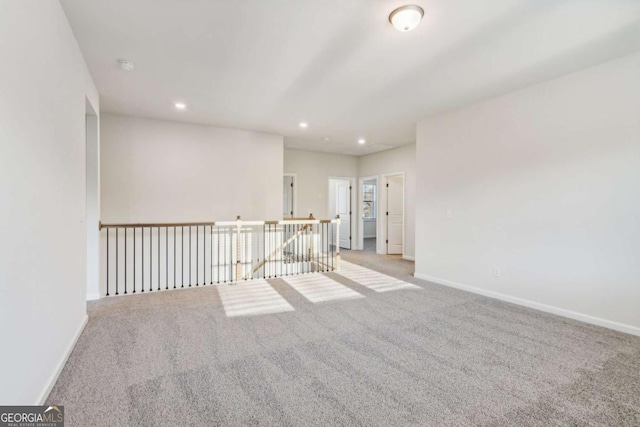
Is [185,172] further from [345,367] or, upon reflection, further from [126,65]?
[345,367]

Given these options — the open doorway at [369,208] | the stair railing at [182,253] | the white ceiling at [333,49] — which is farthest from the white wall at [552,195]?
the open doorway at [369,208]

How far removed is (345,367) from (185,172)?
14.5 ft

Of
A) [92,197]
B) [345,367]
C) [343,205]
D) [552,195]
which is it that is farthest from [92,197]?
[343,205]

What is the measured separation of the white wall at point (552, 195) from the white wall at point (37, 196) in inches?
179

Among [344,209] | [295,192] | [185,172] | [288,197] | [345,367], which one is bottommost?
[345,367]

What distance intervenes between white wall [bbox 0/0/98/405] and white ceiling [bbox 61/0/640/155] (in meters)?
0.55

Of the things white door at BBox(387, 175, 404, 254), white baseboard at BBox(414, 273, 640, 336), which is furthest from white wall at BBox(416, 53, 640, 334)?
white door at BBox(387, 175, 404, 254)

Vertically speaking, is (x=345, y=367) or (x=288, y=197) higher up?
(x=288, y=197)

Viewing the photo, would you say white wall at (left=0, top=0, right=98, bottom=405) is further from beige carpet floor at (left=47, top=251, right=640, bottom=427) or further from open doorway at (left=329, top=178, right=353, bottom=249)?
open doorway at (left=329, top=178, right=353, bottom=249)

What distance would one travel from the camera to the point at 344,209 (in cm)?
909

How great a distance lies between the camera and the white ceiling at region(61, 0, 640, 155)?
88.5 inches

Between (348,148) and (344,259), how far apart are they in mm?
2753

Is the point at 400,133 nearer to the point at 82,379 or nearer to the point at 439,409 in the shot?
the point at 439,409

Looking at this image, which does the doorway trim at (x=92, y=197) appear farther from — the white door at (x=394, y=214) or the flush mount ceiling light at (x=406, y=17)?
the white door at (x=394, y=214)
